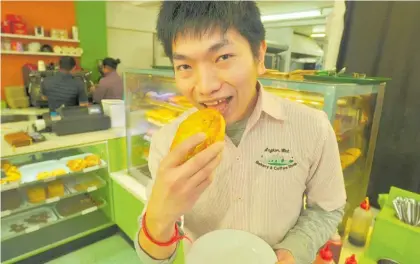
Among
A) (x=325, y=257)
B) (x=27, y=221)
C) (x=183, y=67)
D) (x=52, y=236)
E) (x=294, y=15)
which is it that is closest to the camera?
(x=183, y=67)

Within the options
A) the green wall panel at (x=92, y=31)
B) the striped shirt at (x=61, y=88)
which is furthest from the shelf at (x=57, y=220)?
the green wall panel at (x=92, y=31)

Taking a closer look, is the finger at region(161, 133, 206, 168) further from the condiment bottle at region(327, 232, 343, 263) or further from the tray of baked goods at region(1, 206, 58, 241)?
the tray of baked goods at region(1, 206, 58, 241)

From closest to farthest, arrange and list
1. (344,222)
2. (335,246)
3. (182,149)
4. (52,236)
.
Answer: (182,149), (335,246), (344,222), (52,236)

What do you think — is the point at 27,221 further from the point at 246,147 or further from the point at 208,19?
the point at 208,19

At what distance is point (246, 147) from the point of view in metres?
1.02

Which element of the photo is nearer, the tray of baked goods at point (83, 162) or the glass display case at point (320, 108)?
the glass display case at point (320, 108)

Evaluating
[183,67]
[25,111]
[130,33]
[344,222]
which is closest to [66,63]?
[25,111]

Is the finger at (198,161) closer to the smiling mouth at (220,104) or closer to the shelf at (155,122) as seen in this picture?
the smiling mouth at (220,104)

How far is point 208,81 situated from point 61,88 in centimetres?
396

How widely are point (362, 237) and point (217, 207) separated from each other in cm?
109

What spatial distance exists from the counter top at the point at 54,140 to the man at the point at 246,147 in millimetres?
1784

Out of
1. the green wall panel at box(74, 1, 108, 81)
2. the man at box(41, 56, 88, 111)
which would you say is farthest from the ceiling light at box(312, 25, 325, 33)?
the man at box(41, 56, 88, 111)

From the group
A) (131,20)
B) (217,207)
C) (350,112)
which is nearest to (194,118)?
(217,207)

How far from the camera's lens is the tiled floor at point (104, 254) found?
2836 mm
